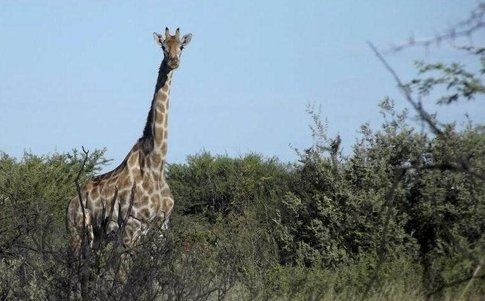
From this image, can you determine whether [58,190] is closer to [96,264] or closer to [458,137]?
[458,137]

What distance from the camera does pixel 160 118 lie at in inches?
623

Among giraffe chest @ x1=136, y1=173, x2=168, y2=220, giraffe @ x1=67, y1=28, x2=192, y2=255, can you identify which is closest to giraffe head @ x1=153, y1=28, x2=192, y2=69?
giraffe @ x1=67, y1=28, x2=192, y2=255

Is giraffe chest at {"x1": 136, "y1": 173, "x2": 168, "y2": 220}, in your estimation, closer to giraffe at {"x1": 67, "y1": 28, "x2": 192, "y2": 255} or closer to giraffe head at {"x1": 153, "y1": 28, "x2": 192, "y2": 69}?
giraffe at {"x1": 67, "y1": 28, "x2": 192, "y2": 255}

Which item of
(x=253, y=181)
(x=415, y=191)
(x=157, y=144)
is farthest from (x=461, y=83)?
(x=253, y=181)

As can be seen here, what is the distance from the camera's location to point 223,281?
9.50 meters

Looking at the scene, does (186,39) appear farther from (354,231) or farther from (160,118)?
(354,231)

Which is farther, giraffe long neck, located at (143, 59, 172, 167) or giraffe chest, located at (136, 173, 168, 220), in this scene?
giraffe long neck, located at (143, 59, 172, 167)

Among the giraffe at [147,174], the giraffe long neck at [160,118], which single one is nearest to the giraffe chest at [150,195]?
the giraffe at [147,174]

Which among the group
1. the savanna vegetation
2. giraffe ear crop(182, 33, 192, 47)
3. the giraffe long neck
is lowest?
the savanna vegetation

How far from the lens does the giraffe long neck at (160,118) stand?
15.6 meters

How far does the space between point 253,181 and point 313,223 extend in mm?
11959

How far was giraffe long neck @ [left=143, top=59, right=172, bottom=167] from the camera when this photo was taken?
15.6m

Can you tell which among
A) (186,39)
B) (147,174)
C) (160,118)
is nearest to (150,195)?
(147,174)

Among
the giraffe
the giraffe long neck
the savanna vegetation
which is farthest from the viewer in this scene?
the giraffe long neck
